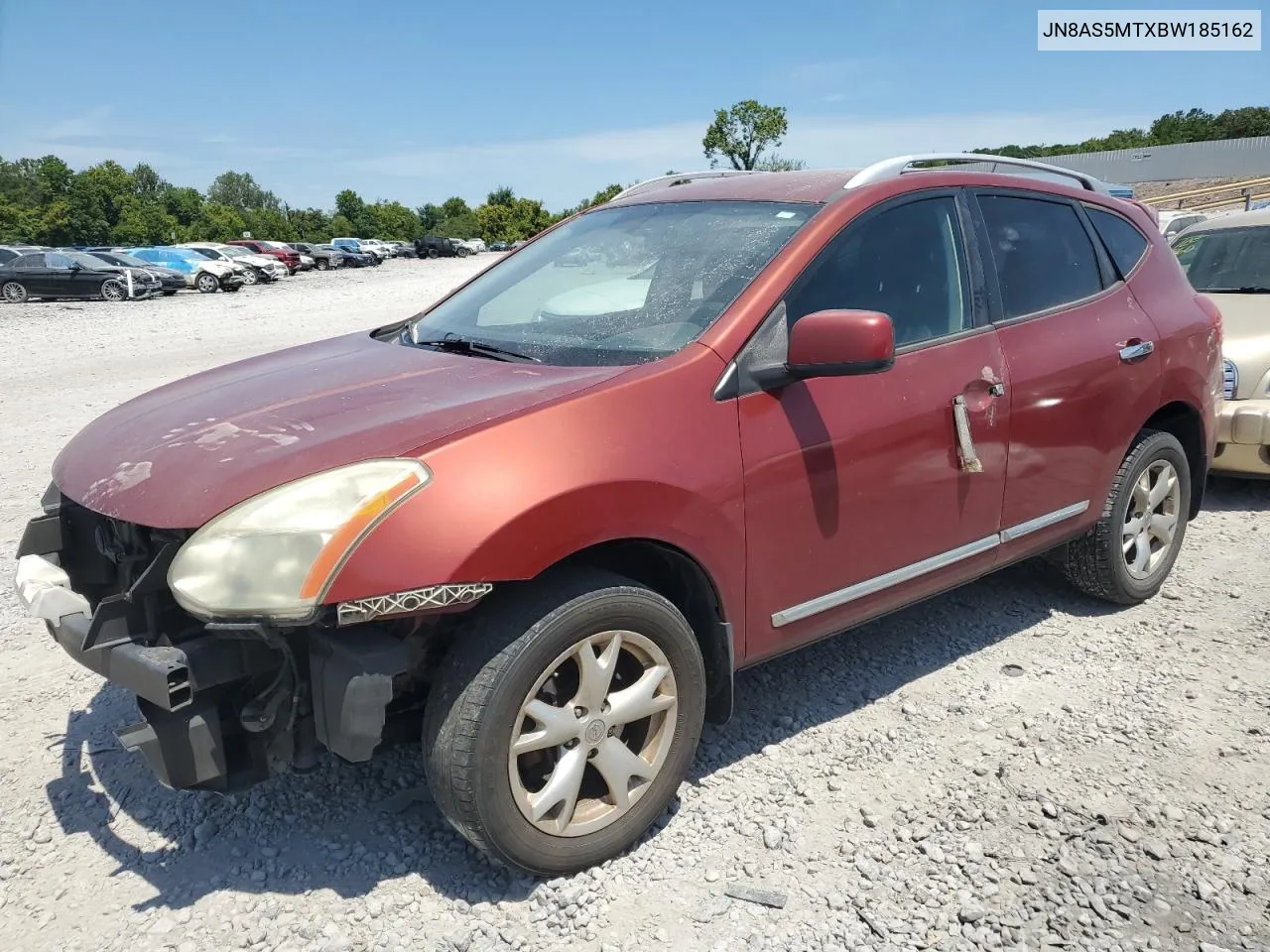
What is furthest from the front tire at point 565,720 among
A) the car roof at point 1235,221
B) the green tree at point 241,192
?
the green tree at point 241,192

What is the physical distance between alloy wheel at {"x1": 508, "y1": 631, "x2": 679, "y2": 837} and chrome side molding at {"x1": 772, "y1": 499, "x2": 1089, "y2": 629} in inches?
19.3

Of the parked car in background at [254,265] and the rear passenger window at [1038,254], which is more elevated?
the parked car in background at [254,265]

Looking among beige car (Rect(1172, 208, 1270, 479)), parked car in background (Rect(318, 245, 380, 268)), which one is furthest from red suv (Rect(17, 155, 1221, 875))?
parked car in background (Rect(318, 245, 380, 268))

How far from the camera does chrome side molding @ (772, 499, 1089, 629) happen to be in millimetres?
2906

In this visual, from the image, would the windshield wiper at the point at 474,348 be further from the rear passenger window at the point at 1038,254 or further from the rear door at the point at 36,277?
the rear door at the point at 36,277

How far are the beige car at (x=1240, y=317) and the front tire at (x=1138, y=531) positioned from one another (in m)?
0.84

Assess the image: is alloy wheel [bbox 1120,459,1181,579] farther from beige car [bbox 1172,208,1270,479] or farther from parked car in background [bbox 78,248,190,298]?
parked car in background [bbox 78,248,190,298]

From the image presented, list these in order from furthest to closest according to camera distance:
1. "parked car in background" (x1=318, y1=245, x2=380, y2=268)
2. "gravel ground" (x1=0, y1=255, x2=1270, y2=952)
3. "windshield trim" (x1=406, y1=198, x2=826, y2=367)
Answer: "parked car in background" (x1=318, y1=245, x2=380, y2=268), "windshield trim" (x1=406, y1=198, x2=826, y2=367), "gravel ground" (x1=0, y1=255, x2=1270, y2=952)

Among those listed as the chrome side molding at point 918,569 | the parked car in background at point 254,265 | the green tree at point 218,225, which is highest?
the green tree at point 218,225

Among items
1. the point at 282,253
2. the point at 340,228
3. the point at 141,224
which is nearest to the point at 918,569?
the point at 282,253

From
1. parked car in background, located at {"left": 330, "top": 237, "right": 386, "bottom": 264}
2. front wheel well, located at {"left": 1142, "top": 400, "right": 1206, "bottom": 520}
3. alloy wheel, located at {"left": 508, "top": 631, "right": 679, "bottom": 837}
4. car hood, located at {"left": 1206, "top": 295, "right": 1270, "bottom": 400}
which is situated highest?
parked car in background, located at {"left": 330, "top": 237, "right": 386, "bottom": 264}

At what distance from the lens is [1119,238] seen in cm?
416

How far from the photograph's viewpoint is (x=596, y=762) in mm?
2498

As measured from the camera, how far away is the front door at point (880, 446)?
2758 millimetres
